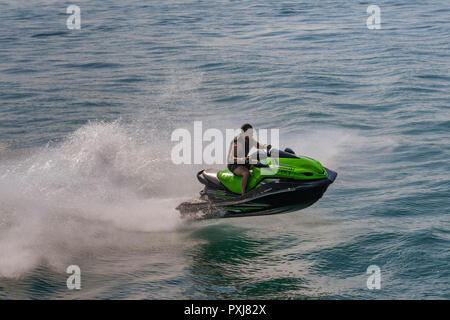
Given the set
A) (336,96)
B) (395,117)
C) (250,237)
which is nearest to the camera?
(250,237)

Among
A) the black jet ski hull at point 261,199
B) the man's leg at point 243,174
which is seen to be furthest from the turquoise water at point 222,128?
the man's leg at point 243,174

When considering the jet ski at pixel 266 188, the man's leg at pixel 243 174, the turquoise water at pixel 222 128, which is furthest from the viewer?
the man's leg at pixel 243 174

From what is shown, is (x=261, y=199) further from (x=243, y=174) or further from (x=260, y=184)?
(x=243, y=174)

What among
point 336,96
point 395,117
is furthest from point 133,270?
point 336,96

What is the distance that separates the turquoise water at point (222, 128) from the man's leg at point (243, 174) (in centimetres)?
97

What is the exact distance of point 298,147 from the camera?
14.8 meters

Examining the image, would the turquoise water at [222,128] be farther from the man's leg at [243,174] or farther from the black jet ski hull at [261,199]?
the man's leg at [243,174]

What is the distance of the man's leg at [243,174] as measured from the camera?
9148 mm

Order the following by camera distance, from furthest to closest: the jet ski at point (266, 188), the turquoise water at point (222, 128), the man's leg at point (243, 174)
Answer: the man's leg at point (243, 174) < the jet ski at point (266, 188) < the turquoise water at point (222, 128)

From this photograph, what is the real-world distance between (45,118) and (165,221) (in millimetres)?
9575

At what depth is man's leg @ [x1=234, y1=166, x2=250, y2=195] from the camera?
9148 mm

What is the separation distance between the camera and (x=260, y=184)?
911 centimetres

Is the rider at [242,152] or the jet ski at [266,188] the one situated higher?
the rider at [242,152]

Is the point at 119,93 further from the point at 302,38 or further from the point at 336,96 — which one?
the point at 302,38
